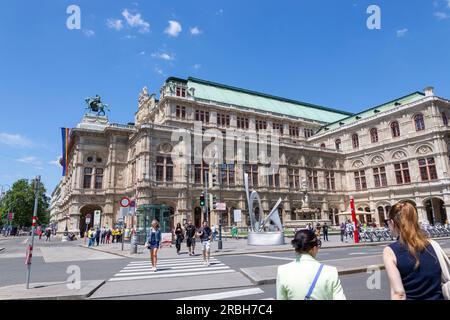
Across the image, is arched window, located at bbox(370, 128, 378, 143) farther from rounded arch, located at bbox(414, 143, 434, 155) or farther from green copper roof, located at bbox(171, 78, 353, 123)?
green copper roof, located at bbox(171, 78, 353, 123)

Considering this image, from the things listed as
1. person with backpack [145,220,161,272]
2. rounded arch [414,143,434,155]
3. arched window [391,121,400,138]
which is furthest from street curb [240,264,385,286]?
arched window [391,121,400,138]

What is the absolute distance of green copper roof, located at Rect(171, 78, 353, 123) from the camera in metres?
57.5

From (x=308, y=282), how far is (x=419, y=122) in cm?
5467

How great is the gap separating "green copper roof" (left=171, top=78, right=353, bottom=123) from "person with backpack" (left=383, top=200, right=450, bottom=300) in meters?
51.8

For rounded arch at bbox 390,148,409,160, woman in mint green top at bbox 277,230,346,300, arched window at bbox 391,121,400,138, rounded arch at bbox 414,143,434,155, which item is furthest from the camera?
arched window at bbox 391,121,400,138

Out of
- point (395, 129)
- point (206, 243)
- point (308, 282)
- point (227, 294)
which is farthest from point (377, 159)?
point (308, 282)

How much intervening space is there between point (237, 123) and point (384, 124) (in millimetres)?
25968

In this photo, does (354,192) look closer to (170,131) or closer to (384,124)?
(384,124)

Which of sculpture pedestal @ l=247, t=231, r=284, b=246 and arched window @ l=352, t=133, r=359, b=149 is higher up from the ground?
arched window @ l=352, t=133, r=359, b=149

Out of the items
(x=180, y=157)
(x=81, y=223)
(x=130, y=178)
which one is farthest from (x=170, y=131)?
(x=81, y=223)

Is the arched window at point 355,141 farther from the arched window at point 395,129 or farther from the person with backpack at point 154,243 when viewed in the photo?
the person with backpack at point 154,243

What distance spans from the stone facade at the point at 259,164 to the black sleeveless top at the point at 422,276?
37541mm

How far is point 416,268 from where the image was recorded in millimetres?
2920

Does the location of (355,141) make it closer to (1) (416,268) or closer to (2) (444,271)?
(2) (444,271)
